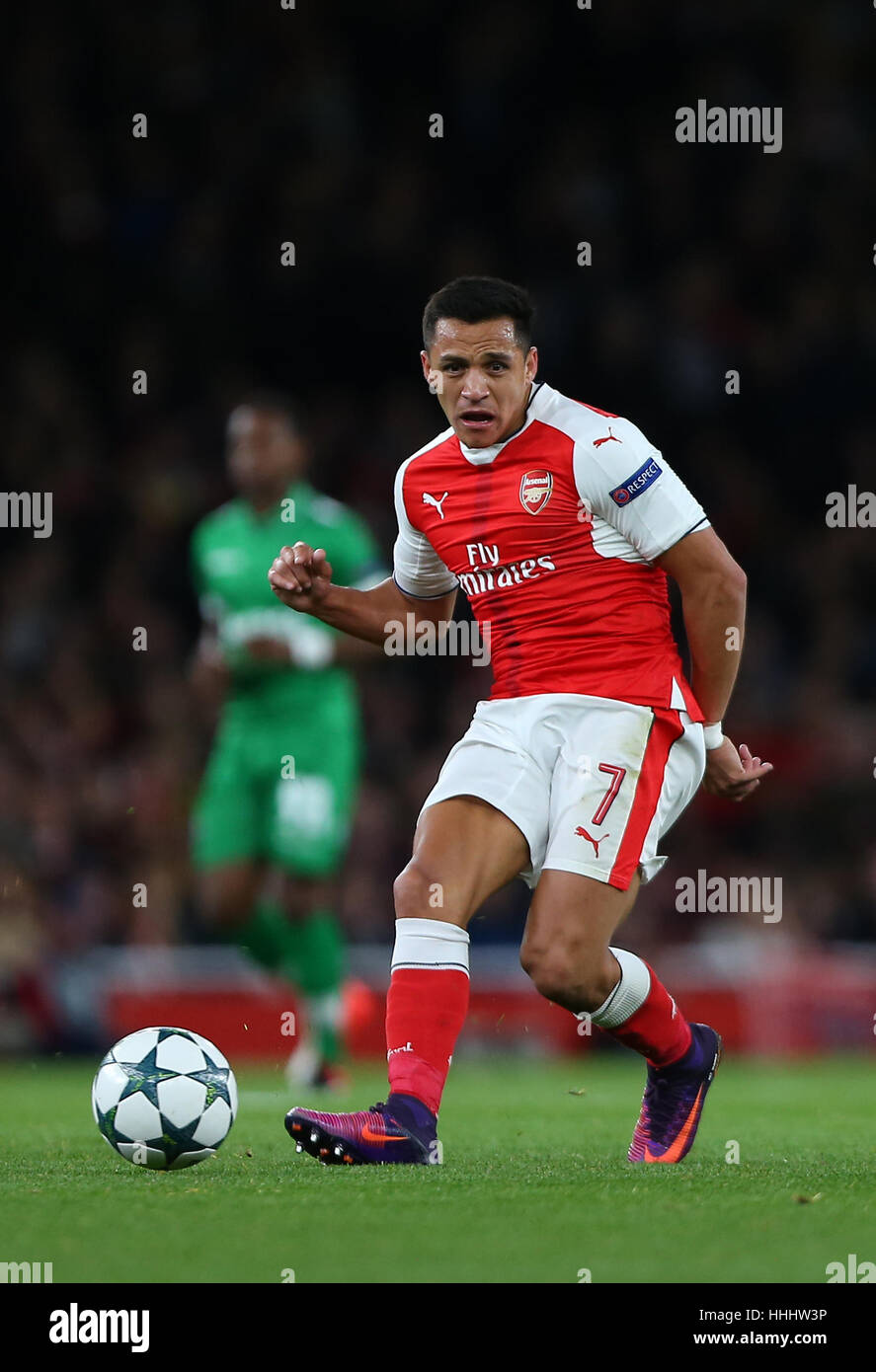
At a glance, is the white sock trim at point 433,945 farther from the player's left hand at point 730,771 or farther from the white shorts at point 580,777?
the player's left hand at point 730,771

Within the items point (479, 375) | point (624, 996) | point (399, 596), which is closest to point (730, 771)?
point (624, 996)

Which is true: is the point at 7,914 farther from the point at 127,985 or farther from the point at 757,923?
the point at 757,923

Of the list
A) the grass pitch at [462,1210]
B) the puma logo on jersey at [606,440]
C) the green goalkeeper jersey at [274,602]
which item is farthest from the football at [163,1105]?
the green goalkeeper jersey at [274,602]

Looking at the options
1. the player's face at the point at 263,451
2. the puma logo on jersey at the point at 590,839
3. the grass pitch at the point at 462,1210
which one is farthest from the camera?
the player's face at the point at 263,451

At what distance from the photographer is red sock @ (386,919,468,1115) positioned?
4.63m

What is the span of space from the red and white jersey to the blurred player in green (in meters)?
2.83

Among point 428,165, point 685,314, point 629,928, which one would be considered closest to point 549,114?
point 428,165

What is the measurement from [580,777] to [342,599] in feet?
2.72

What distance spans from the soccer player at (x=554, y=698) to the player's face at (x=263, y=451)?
3.21 m

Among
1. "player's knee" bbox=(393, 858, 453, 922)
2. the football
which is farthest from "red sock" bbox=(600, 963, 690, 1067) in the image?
the football

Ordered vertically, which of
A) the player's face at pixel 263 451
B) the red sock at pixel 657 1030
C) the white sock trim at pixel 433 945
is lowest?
the red sock at pixel 657 1030

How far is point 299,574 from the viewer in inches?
196

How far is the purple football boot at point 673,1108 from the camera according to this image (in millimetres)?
4992

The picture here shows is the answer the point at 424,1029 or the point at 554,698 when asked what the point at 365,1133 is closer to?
the point at 424,1029
